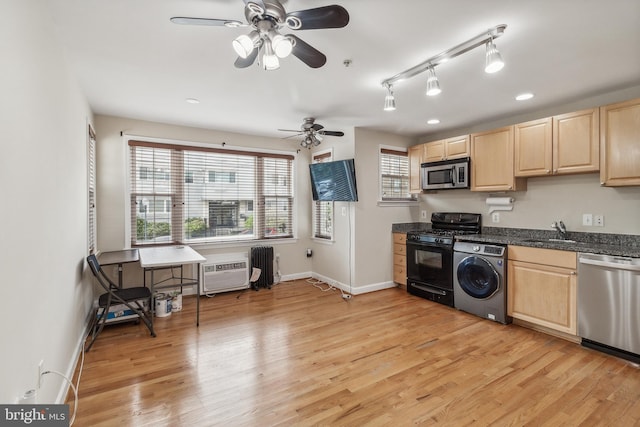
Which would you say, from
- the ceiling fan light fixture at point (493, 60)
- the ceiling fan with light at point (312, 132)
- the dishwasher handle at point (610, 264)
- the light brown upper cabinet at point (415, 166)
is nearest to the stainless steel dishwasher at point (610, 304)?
the dishwasher handle at point (610, 264)

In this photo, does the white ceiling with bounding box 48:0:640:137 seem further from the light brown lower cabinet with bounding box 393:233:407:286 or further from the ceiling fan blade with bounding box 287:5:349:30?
the light brown lower cabinet with bounding box 393:233:407:286

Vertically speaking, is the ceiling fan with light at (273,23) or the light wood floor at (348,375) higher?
the ceiling fan with light at (273,23)

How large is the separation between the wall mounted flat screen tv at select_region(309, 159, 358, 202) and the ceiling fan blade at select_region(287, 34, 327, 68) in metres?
2.46

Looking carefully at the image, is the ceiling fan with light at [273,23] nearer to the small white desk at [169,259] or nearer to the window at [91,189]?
the small white desk at [169,259]

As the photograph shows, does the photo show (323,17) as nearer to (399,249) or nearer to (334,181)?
(334,181)

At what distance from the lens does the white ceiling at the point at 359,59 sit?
5.98 ft

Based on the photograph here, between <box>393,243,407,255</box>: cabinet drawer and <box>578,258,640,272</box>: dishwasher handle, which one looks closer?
<box>578,258,640,272</box>: dishwasher handle

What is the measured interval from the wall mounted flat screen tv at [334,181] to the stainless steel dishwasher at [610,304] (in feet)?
8.84

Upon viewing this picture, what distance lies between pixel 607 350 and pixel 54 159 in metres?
4.76

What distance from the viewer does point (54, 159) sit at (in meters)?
1.94

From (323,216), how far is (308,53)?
365 centimetres

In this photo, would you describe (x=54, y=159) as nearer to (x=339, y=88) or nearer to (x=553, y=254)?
(x=339, y=88)

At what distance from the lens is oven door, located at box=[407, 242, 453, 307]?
401 cm

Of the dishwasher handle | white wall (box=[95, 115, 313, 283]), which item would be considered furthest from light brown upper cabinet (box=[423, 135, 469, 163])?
white wall (box=[95, 115, 313, 283])
